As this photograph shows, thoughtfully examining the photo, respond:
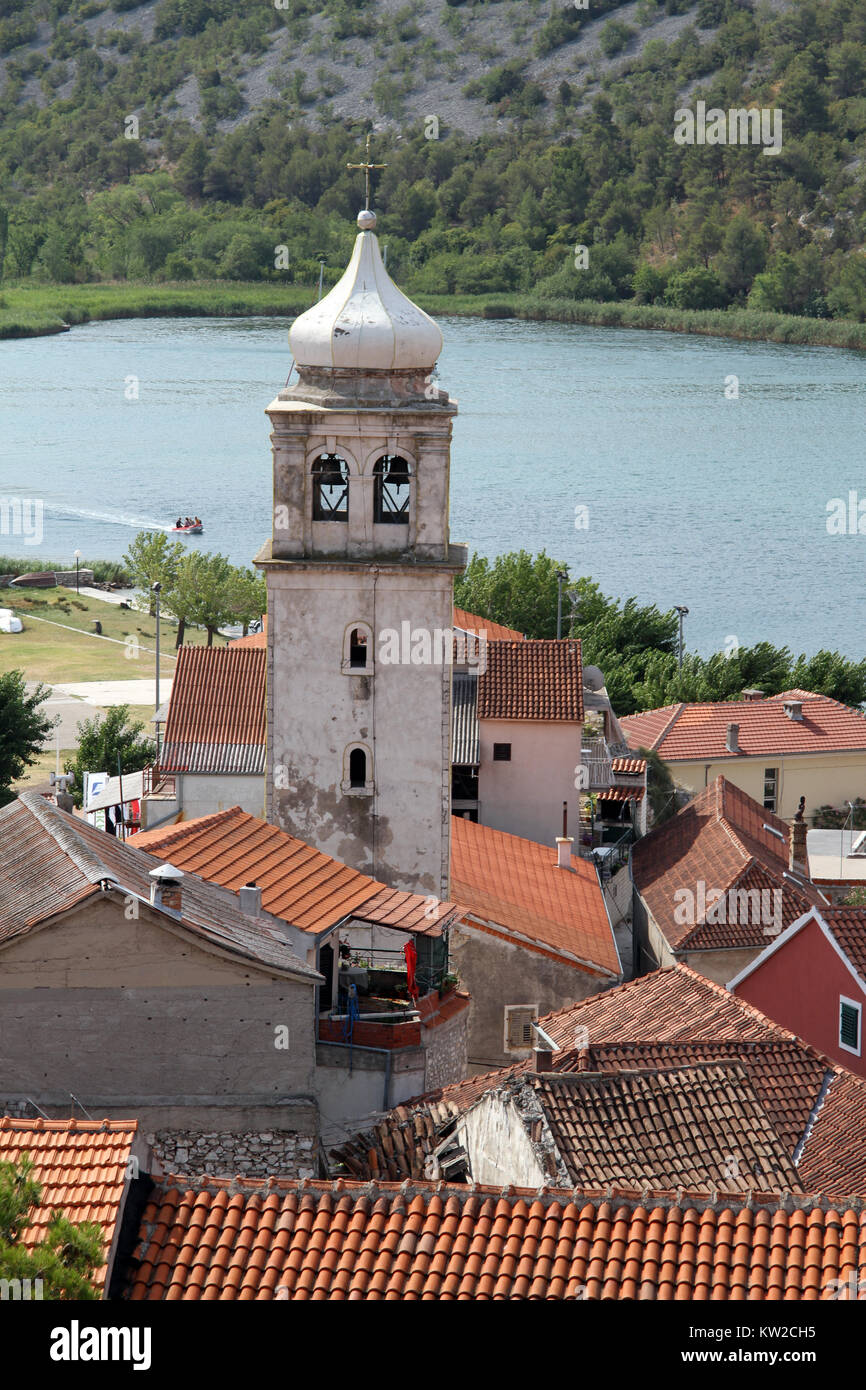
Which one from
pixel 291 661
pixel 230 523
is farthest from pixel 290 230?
pixel 291 661

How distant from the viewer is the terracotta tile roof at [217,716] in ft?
123

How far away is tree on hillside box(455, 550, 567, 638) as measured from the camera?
61.9 metres

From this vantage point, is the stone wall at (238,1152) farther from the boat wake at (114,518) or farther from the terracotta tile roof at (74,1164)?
the boat wake at (114,518)

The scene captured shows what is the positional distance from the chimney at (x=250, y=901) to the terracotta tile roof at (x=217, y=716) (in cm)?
1636

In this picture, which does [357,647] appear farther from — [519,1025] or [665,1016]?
[665,1016]

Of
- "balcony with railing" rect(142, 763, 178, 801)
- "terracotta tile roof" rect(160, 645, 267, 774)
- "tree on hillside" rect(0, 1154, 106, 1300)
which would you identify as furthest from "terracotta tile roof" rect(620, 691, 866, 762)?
"tree on hillside" rect(0, 1154, 106, 1300)

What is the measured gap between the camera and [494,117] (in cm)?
18950

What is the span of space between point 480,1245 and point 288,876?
901 centimetres

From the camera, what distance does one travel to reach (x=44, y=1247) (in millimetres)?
A: 11992

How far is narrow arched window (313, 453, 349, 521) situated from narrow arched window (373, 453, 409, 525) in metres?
0.39

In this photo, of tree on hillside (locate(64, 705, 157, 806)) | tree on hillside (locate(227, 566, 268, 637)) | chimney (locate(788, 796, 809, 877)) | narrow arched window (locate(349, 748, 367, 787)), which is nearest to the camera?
narrow arched window (locate(349, 748, 367, 787))

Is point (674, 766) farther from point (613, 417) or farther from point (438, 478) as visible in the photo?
point (613, 417)

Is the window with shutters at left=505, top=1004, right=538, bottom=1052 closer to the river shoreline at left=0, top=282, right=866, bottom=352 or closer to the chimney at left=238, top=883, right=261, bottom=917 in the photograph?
the chimney at left=238, top=883, right=261, bottom=917

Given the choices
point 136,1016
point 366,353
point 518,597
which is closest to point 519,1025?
point 366,353
